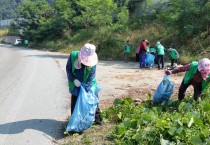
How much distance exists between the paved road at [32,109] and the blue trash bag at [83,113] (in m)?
0.37

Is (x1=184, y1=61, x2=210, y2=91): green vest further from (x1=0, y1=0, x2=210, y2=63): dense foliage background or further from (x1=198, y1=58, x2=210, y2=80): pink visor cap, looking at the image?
(x1=0, y1=0, x2=210, y2=63): dense foliage background

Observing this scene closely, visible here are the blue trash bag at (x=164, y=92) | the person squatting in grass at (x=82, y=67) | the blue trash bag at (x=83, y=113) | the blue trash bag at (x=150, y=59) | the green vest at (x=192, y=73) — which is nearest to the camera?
the blue trash bag at (x=83, y=113)

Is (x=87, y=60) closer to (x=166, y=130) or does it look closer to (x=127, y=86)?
(x=166, y=130)

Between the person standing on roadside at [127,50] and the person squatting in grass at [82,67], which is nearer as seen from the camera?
the person squatting in grass at [82,67]

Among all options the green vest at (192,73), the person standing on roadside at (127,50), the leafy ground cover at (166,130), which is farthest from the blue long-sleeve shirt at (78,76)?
the person standing on roadside at (127,50)

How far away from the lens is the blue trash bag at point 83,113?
5.23 metres

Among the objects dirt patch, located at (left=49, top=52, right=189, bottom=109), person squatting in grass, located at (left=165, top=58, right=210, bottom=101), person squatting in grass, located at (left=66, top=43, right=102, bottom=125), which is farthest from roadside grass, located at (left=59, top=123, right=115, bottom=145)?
person squatting in grass, located at (left=165, top=58, right=210, bottom=101)

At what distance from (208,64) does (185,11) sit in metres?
13.3

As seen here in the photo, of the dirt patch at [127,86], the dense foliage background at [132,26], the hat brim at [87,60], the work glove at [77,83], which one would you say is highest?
the dense foliage background at [132,26]

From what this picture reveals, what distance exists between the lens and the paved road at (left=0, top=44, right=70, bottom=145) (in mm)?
5438

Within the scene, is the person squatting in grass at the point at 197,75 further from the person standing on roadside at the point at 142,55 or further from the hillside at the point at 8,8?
the hillside at the point at 8,8

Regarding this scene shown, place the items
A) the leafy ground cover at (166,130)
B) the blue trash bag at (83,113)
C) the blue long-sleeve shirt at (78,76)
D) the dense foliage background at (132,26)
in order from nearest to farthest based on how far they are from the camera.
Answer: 1. the leafy ground cover at (166,130)
2. the blue trash bag at (83,113)
3. the blue long-sleeve shirt at (78,76)
4. the dense foliage background at (132,26)

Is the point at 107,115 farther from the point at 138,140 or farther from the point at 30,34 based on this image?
the point at 30,34

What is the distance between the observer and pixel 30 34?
141 ft
